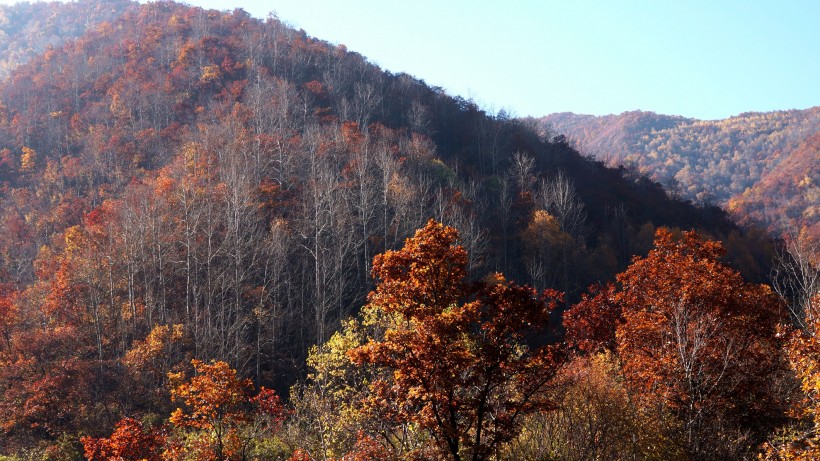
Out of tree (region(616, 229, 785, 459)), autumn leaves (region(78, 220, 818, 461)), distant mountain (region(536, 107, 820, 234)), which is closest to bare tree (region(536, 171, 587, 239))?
distant mountain (region(536, 107, 820, 234))

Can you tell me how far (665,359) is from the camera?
46.6 ft

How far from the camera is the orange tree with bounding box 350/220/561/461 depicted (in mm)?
10125

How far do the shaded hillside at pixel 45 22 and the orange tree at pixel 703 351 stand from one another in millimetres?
96256

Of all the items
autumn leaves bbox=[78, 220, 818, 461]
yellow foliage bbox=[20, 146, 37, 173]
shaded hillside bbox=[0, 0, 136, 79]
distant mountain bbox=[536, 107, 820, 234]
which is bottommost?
autumn leaves bbox=[78, 220, 818, 461]

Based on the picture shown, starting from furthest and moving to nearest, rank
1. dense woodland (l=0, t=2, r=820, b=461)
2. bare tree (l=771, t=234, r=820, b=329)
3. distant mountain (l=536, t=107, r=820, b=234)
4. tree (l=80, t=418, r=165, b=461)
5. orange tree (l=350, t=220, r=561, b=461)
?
distant mountain (l=536, t=107, r=820, b=234) → bare tree (l=771, t=234, r=820, b=329) → tree (l=80, t=418, r=165, b=461) → dense woodland (l=0, t=2, r=820, b=461) → orange tree (l=350, t=220, r=561, b=461)

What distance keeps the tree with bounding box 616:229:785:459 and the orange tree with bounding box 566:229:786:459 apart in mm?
26

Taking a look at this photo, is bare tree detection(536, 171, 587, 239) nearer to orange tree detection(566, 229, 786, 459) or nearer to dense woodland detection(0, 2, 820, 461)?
dense woodland detection(0, 2, 820, 461)

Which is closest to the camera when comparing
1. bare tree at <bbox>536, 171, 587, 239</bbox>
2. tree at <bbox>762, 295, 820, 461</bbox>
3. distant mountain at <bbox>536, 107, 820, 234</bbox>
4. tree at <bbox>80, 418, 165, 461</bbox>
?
tree at <bbox>762, 295, 820, 461</bbox>

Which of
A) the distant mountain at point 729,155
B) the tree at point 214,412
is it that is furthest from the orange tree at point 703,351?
the distant mountain at point 729,155

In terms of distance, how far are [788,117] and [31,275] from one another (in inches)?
5380

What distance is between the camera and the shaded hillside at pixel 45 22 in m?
90.4

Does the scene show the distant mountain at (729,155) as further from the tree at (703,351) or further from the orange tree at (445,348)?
the orange tree at (445,348)

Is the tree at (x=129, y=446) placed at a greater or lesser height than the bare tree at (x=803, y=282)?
lesser

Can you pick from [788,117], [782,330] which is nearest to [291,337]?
[782,330]
